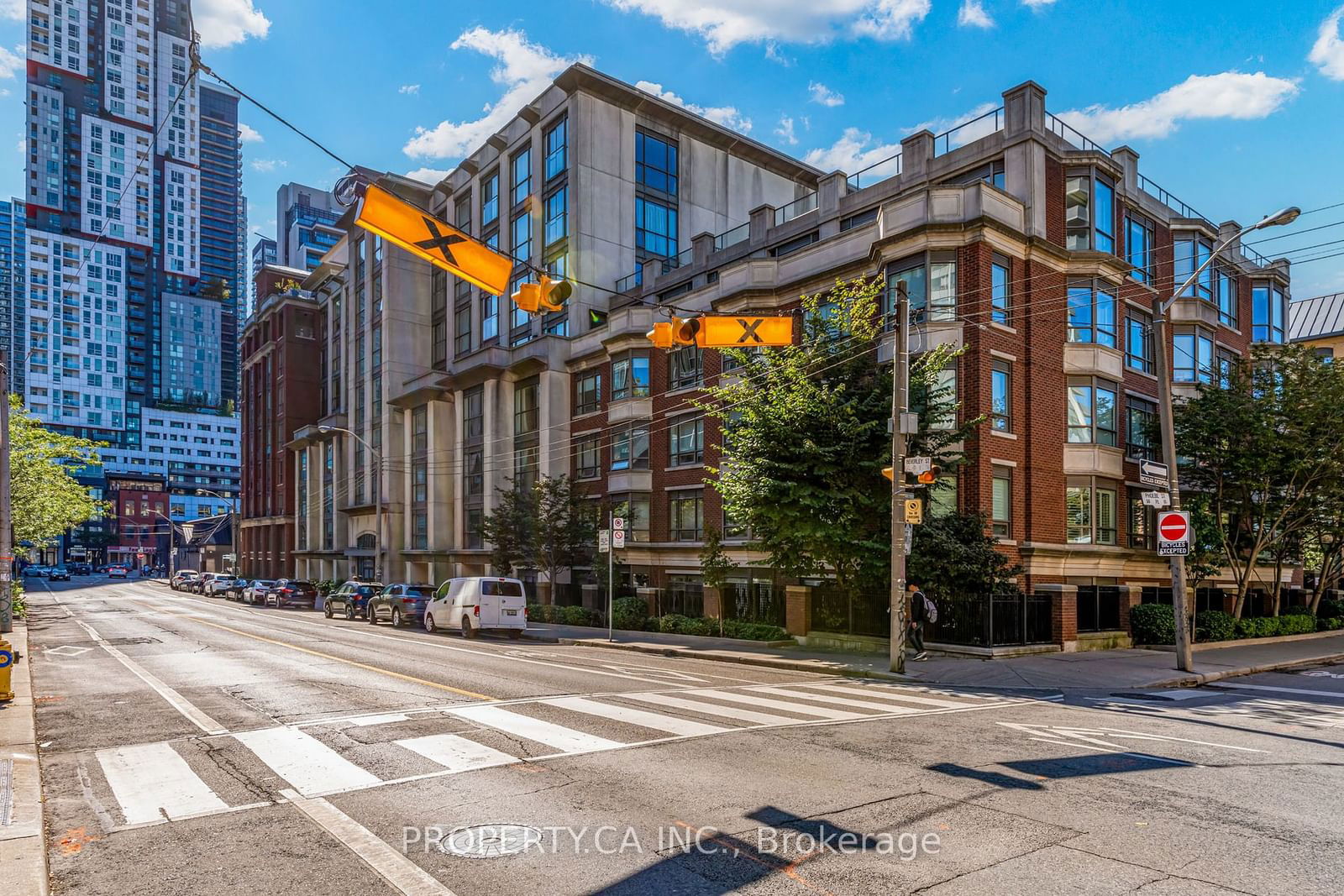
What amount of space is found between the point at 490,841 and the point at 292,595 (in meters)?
48.0

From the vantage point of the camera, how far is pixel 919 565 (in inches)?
810

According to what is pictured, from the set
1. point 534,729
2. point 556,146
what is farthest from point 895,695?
point 556,146

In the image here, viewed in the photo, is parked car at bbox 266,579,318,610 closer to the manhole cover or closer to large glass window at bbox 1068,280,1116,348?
large glass window at bbox 1068,280,1116,348

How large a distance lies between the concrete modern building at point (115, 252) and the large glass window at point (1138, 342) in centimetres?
17596

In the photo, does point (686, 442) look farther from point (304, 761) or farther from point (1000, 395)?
point (304, 761)

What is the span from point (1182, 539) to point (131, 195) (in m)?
212

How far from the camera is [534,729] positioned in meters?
10.5

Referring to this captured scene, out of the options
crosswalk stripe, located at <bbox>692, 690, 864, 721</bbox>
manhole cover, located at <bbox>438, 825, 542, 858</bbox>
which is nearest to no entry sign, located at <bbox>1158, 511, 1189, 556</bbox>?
crosswalk stripe, located at <bbox>692, 690, 864, 721</bbox>

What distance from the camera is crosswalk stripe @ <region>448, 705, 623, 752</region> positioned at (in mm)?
9539

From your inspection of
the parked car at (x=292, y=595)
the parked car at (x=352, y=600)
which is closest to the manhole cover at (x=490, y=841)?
the parked car at (x=352, y=600)

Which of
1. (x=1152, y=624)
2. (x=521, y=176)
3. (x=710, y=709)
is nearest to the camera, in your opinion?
(x=710, y=709)

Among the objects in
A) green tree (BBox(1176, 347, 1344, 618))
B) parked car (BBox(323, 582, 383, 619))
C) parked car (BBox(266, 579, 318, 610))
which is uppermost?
green tree (BBox(1176, 347, 1344, 618))

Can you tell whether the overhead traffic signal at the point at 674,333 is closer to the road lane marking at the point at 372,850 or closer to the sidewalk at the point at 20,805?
the road lane marking at the point at 372,850

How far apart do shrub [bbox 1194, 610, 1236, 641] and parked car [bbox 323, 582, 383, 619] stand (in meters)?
31.2
